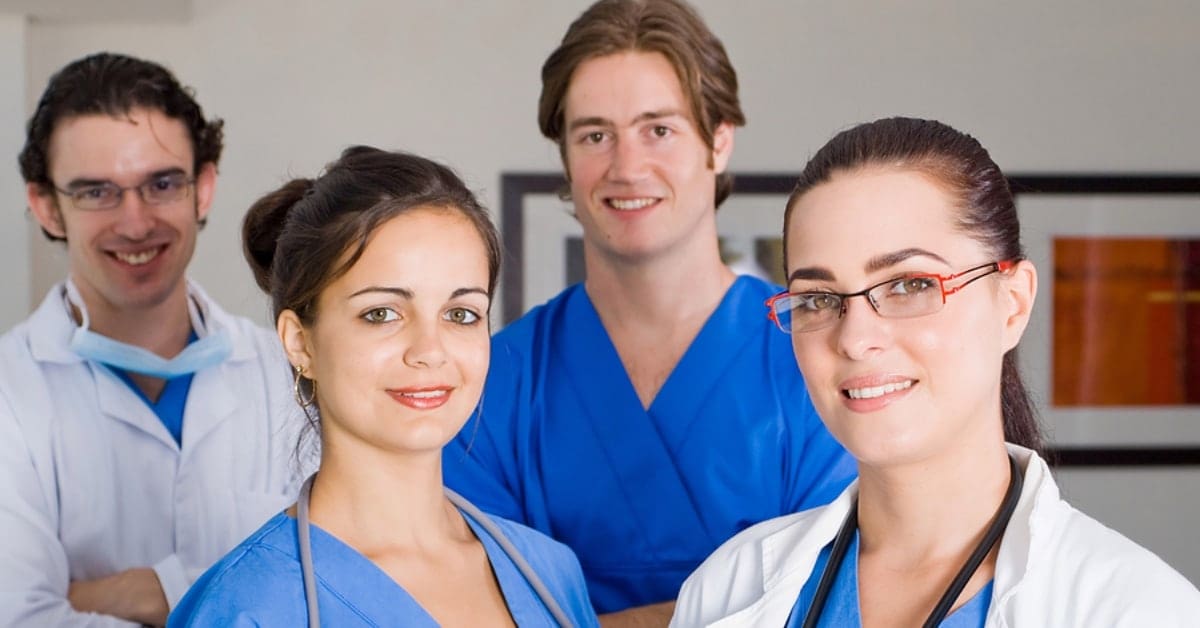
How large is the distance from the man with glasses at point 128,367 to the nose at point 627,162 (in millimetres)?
795

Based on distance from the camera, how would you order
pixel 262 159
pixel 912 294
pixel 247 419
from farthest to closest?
pixel 262 159 → pixel 247 419 → pixel 912 294

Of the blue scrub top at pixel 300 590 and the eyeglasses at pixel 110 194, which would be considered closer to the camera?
the blue scrub top at pixel 300 590

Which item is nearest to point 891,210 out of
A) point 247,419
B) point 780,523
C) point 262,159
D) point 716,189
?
point 780,523

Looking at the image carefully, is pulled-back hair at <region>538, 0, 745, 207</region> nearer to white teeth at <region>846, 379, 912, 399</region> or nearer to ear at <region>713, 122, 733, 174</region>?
ear at <region>713, 122, 733, 174</region>

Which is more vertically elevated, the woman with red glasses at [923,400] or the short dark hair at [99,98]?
the short dark hair at [99,98]

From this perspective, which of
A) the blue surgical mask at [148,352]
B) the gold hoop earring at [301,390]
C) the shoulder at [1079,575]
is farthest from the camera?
the blue surgical mask at [148,352]

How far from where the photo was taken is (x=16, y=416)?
2584 mm

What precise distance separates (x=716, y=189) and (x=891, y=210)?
3.43 feet

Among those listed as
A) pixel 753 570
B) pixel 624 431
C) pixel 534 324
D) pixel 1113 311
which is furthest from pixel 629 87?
pixel 1113 311

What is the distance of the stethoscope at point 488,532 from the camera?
171 cm

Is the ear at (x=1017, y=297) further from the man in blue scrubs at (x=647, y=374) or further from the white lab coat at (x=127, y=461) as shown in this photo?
the white lab coat at (x=127, y=461)

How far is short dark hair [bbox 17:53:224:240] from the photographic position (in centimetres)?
271

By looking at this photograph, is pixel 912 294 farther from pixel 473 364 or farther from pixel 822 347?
pixel 473 364

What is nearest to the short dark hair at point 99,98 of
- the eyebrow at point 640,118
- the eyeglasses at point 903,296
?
the eyebrow at point 640,118
